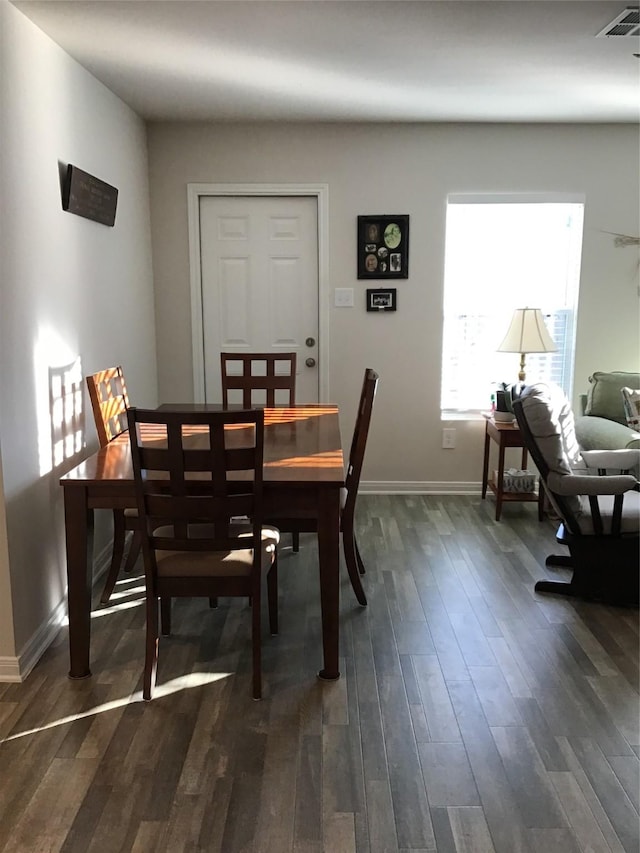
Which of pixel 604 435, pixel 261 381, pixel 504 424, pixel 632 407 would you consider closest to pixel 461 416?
pixel 504 424

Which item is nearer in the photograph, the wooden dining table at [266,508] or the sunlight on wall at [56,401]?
the wooden dining table at [266,508]

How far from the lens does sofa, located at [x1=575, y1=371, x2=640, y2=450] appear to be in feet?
13.0

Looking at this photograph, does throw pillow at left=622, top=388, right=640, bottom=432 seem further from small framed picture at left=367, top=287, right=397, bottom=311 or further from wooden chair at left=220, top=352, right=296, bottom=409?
wooden chair at left=220, top=352, right=296, bottom=409

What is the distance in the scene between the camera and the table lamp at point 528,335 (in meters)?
4.10

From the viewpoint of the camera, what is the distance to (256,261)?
14.6 ft

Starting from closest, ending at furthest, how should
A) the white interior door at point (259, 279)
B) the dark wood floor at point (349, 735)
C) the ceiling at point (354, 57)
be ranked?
the dark wood floor at point (349, 735) < the ceiling at point (354, 57) < the white interior door at point (259, 279)

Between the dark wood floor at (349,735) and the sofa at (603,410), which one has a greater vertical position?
the sofa at (603,410)

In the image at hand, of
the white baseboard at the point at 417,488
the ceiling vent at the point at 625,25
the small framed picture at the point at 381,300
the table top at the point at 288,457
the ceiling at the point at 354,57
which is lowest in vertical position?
the white baseboard at the point at 417,488

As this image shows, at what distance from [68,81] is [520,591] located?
3.03 m

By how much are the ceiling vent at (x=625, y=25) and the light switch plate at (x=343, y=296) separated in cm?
207

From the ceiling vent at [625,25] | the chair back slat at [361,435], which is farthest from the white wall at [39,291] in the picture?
the ceiling vent at [625,25]

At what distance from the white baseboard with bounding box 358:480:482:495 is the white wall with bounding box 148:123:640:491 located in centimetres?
30

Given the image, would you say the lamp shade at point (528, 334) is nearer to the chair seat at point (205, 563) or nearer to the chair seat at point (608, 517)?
the chair seat at point (608, 517)

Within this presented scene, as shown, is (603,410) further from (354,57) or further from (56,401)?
(56,401)
